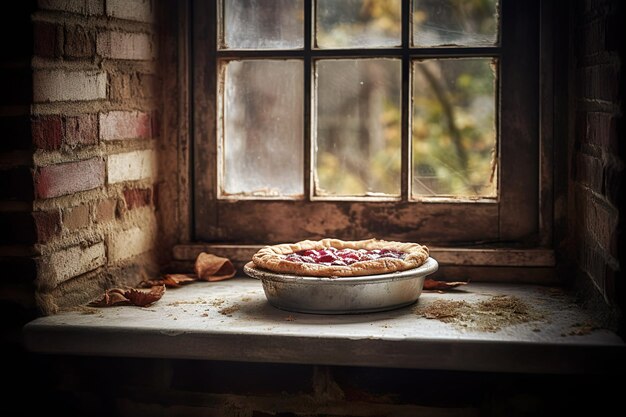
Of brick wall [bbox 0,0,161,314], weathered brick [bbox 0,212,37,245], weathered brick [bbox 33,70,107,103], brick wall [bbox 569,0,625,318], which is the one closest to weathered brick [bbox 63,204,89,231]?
brick wall [bbox 0,0,161,314]

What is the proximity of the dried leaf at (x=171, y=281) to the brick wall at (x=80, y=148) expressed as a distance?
0.13 feet

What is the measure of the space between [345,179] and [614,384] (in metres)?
0.92

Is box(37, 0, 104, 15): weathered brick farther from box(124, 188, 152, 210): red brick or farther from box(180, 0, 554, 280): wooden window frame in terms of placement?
box(124, 188, 152, 210): red brick

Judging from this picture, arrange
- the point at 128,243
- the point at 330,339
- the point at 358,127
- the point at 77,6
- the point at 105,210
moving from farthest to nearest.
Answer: the point at 358,127 → the point at 128,243 → the point at 105,210 → the point at 77,6 → the point at 330,339

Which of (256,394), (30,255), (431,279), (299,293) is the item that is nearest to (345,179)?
(431,279)

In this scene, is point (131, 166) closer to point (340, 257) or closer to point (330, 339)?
point (340, 257)

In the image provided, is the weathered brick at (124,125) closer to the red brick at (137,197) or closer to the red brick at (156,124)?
the red brick at (156,124)

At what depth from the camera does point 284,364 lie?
208 cm

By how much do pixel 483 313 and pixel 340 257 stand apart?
1.17 feet

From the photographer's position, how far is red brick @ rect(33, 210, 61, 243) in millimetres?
1993

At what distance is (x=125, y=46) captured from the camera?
2.34 metres

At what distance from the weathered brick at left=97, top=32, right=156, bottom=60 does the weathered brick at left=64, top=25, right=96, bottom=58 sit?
33 mm

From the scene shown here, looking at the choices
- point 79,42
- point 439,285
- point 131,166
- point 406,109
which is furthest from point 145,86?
point 439,285

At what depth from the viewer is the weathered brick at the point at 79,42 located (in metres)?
2.10
